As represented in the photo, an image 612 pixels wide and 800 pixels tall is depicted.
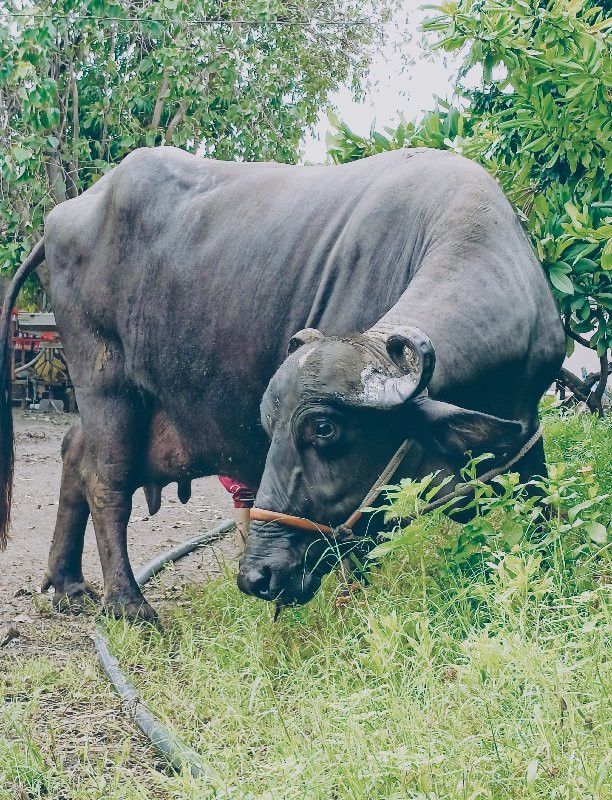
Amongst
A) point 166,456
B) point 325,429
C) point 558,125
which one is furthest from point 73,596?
point 558,125

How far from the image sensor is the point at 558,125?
4477 millimetres

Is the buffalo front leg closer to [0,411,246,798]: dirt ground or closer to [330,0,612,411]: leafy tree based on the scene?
[0,411,246,798]: dirt ground

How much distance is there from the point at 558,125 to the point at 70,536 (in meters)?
3.05

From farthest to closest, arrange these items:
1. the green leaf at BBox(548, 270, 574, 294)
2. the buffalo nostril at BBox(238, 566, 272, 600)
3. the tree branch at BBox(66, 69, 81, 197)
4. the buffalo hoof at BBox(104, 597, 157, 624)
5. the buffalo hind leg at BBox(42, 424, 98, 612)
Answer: the tree branch at BBox(66, 69, 81, 197)
the buffalo hind leg at BBox(42, 424, 98, 612)
the buffalo hoof at BBox(104, 597, 157, 624)
the green leaf at BBox(548, 270, 574, 294)
the buffalo nostril at BBox(238, 566, 272, 600)

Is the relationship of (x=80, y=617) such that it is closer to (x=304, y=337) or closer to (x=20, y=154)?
(x=304, y=337)

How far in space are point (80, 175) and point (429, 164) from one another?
10242 millimetres

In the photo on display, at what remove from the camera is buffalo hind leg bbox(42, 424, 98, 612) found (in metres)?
5.18

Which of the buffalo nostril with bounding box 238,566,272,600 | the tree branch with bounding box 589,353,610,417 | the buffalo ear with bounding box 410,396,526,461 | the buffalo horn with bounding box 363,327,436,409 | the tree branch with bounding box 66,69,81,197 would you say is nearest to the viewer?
the buffalo horn with bounding box 363,327,436,409

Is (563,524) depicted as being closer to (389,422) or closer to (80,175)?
(389,422)

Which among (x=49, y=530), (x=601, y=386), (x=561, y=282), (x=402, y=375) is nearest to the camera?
(x=402, y=375)

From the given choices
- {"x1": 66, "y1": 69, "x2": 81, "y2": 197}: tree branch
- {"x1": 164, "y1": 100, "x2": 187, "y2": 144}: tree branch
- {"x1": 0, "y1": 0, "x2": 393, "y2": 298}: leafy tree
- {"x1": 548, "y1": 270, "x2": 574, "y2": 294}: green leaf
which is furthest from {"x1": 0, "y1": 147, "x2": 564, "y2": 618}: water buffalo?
{"x1": 164, "y1": 100, "x2": 187, "y2": 144}: tree branch

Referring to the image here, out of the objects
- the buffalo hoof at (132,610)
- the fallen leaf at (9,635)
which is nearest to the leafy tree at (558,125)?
the buffalo hoof at (132,610)

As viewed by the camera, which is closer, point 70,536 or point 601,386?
point 70,536

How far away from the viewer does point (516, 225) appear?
155 inches
